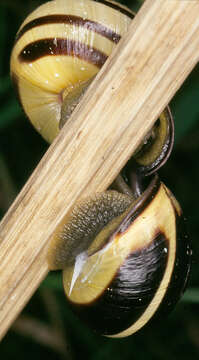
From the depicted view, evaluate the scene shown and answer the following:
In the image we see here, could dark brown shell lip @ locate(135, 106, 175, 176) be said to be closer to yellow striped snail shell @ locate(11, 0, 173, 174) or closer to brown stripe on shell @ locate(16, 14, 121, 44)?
yellow striped snail shell @ locate(11, 0, 173, 174)

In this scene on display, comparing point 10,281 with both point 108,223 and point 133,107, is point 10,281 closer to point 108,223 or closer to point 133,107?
point 108,223

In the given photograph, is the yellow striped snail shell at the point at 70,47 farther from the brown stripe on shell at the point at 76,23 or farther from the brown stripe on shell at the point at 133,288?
the brown stripe on shell at the point at 133,288

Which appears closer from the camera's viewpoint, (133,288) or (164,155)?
(133,288)

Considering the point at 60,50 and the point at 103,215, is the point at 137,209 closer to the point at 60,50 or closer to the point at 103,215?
the point at 103,215

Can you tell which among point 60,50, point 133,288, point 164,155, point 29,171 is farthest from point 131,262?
point 29,171

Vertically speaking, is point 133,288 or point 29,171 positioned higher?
point 133,288

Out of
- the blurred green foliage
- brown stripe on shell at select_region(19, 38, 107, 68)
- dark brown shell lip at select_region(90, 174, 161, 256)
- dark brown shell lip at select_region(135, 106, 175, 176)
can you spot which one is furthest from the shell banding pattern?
the blurred green foliage
